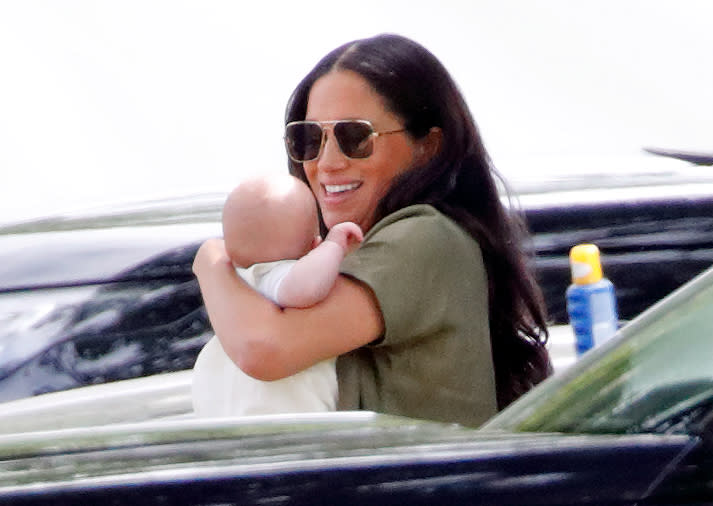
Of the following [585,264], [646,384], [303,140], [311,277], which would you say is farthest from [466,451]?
[585,264]

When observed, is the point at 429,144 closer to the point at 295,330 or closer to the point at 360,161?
the point at 360,161

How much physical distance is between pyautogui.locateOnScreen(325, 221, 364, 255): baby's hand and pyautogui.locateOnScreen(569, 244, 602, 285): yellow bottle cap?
2.10 feet

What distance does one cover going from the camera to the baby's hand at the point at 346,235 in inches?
95.2

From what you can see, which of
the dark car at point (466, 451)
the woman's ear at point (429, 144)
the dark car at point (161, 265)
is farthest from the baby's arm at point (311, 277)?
the dark car at point (161, 265)

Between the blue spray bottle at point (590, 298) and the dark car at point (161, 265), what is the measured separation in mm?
451

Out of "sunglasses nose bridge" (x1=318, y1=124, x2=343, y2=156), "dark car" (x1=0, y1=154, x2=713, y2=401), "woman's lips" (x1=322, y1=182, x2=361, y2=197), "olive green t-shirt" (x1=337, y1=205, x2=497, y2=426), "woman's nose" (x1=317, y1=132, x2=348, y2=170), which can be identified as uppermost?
"sunglasses nose bridge" (x1=318, y1=124, x2=343, y2=156)

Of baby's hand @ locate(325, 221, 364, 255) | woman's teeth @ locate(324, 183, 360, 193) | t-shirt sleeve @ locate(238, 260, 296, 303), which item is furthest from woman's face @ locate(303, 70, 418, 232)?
t-shirt sleeve @ locate(238, 260, 296, 303)

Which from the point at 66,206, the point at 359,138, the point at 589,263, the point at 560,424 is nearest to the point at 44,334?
the point at 66,206

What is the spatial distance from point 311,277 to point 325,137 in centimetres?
52

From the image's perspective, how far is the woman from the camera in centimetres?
Result: 234

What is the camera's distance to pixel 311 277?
2.29 m

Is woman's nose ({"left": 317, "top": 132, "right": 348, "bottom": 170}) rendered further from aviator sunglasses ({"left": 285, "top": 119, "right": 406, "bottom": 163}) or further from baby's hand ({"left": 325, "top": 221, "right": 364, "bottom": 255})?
baby's hand ({"left": 325, "top": 221, "right": 364, "bottom": 255})

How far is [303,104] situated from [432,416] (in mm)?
770

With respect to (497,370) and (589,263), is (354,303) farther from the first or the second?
(589,263)
